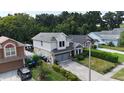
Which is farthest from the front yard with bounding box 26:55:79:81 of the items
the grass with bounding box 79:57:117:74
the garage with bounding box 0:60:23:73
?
the grass with bounding box 79:57:117:74

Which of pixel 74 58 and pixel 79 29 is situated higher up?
pixel 79 29

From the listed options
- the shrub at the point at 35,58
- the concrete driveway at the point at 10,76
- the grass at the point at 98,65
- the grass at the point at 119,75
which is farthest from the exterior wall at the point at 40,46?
the grass at the point at 119,75

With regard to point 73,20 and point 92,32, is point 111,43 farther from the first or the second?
point 73,20

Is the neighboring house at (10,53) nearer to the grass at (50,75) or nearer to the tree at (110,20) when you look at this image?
the grass at (50,75)

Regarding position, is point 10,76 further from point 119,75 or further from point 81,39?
point 119,75

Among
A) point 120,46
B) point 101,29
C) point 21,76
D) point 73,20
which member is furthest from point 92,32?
point 21,76

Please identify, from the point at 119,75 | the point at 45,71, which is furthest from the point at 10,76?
the point at 119,75
